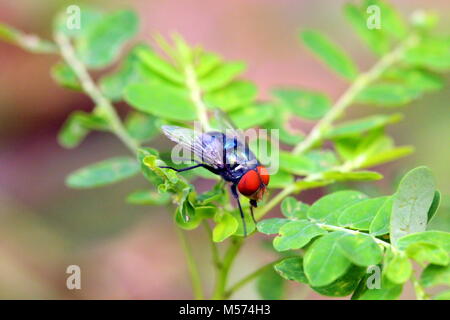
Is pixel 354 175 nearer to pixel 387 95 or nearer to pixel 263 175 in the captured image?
pixel 263 175

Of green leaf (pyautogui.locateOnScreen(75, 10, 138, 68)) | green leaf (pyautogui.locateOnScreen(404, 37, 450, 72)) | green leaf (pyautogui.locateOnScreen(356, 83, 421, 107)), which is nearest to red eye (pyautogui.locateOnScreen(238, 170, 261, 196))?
green leaf (pyautogui.locateOnScreen(356, 83, 421, 107))

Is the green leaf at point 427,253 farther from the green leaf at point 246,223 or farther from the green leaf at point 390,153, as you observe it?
the green leaf at point 390,153

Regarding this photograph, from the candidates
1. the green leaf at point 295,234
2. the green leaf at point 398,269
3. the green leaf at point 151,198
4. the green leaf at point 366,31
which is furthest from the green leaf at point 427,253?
the green leaf at point 366,31

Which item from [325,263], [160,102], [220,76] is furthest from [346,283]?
[220,76]

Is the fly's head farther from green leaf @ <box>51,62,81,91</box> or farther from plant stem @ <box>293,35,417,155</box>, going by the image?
green leaf @ <box>51,62,81,91</box>
